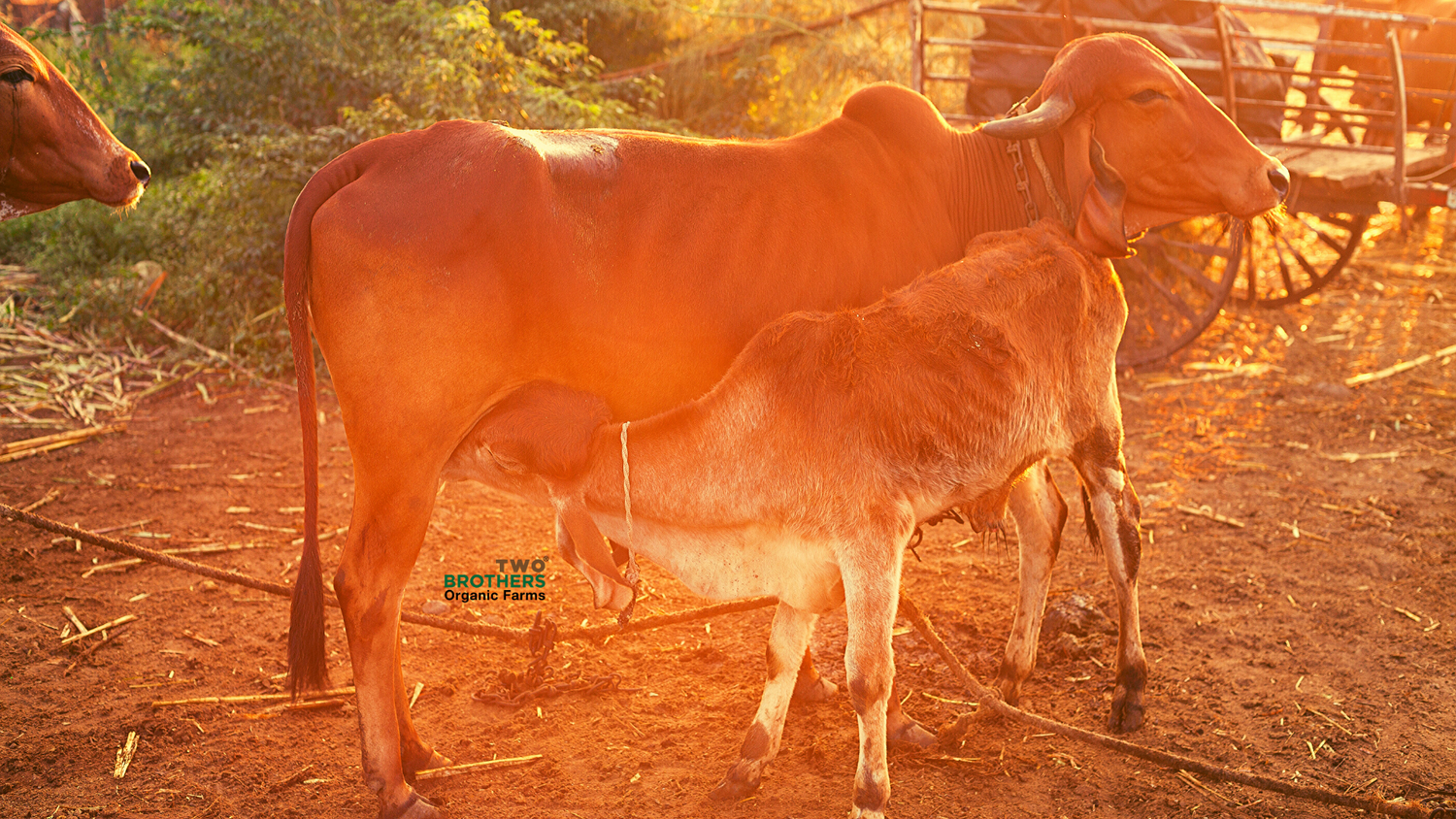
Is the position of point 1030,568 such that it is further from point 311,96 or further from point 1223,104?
point 311,96

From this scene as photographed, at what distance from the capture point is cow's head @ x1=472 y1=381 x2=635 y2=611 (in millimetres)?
2906

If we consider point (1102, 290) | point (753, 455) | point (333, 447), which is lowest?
point (333, 447)

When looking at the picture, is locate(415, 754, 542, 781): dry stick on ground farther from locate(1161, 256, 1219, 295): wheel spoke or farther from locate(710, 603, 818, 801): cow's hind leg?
locate(1161, 256, 1219, 295): wheel spoke

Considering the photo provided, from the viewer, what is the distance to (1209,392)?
786 centimetres

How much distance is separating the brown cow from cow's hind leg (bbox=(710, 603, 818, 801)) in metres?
0.91

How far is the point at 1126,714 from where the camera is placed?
12.6 ft

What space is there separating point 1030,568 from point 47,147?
415cm

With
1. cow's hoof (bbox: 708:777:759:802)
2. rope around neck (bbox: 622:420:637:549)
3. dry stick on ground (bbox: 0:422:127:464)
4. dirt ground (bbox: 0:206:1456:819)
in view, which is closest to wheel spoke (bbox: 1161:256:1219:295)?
dirt ground (bbox: 0:206:1456:819)

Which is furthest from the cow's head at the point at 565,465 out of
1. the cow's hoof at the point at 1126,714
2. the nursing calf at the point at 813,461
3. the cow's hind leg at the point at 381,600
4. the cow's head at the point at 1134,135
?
the cow's head at the point at 1134,135

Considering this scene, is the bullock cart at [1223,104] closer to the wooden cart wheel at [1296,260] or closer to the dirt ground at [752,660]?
the wooden cart wheel at [1296,260]

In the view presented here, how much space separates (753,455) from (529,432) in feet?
2.18

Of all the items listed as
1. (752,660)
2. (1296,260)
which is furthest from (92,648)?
(1296,260)

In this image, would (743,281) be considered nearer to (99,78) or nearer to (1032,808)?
(1032,808)

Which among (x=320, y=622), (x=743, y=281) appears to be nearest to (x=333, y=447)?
(x=320, y=622)
